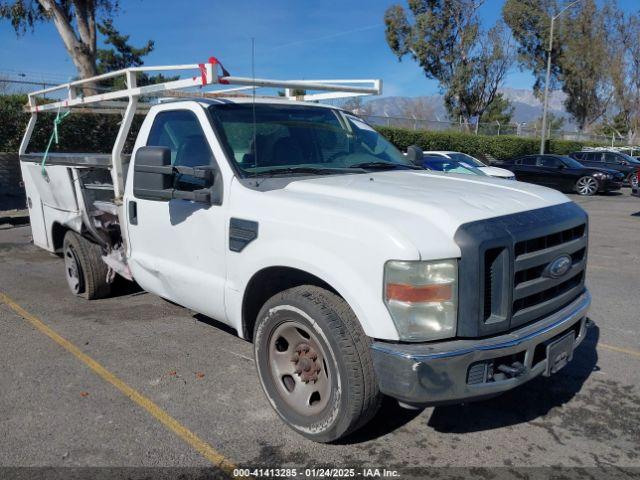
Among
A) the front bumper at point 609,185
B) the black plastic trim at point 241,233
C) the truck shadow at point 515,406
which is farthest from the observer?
the front bumper at point 609,185

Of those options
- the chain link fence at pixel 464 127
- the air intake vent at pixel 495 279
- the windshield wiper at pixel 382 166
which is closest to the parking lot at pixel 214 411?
the air intake vent at pixel 495 279

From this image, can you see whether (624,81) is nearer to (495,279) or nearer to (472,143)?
(472,143)

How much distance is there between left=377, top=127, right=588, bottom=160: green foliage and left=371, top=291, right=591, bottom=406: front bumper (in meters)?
21.2

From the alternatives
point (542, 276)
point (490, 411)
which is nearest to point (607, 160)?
point (490, 411)

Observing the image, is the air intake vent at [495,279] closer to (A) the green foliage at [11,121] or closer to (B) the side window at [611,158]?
(A) the green foliage at [11,121]

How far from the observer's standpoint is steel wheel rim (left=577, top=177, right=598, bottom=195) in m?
→ 19.2

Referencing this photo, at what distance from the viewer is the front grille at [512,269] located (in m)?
2.64

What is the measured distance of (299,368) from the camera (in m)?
3.23

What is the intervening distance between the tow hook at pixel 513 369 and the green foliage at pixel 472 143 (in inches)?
833

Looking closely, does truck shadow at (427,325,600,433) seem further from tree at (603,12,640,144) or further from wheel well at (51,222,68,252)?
tree at (603,12,640,144)

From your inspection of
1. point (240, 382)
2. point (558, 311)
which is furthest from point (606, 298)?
point (240, 382)

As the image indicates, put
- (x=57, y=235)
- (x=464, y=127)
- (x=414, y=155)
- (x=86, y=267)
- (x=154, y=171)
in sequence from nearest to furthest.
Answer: (x=154, y=171) < (x=414, y=155) < (x=86, y=267) < (x=57, y=235) < (x=464, y=127)

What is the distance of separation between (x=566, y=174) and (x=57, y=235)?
715 inches

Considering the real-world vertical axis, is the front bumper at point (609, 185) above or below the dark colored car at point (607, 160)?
below
